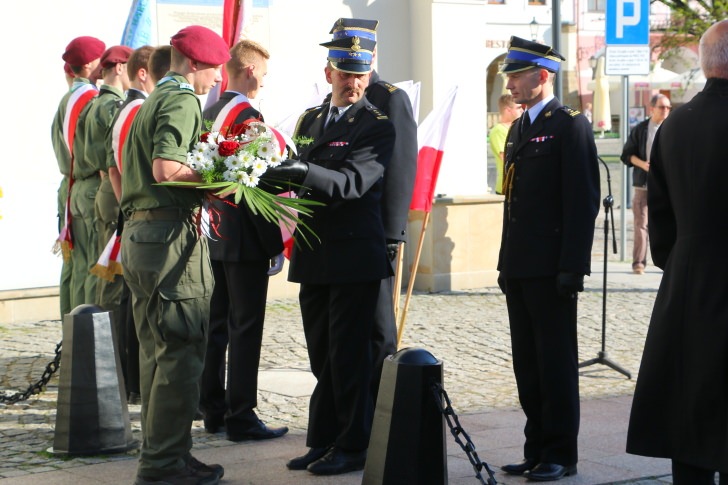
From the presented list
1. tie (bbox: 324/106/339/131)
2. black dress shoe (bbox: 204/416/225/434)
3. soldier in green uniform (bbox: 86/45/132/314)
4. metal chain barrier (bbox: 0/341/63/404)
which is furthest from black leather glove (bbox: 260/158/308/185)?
soldier in green uniform (bbox: 86/45/132/314)

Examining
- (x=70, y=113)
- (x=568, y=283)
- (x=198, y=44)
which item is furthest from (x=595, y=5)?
(x=198, y=44)

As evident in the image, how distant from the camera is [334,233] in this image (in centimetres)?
584

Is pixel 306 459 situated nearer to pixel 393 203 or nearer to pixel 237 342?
pixel 237 342

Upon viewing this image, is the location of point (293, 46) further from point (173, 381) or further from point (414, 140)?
point (173, 381)

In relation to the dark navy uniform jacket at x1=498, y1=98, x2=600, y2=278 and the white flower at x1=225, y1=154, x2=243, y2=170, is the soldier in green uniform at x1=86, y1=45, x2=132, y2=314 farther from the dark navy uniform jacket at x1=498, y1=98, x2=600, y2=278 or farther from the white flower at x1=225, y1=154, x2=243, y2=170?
the dark navy uniform jacket at x1=498, y1=98, x2=600, y2=278

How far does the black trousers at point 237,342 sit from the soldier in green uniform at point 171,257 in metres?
1.09

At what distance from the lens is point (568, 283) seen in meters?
5.67

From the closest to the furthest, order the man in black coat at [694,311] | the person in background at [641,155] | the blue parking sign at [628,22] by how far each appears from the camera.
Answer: the man in black coat at [694,311] → the person in background at [641,155] → the blue parking sign at [628,22]

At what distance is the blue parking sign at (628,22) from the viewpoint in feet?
45.2

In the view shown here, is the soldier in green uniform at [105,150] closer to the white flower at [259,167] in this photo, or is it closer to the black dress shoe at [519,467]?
the white flower at [259,167]

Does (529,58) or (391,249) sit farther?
(391,249)

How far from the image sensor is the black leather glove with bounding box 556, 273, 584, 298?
566 centimetres

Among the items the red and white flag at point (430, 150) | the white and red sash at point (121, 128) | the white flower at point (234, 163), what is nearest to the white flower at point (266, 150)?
the white flower at point (234, 163)

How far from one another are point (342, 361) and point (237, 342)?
1005mm
